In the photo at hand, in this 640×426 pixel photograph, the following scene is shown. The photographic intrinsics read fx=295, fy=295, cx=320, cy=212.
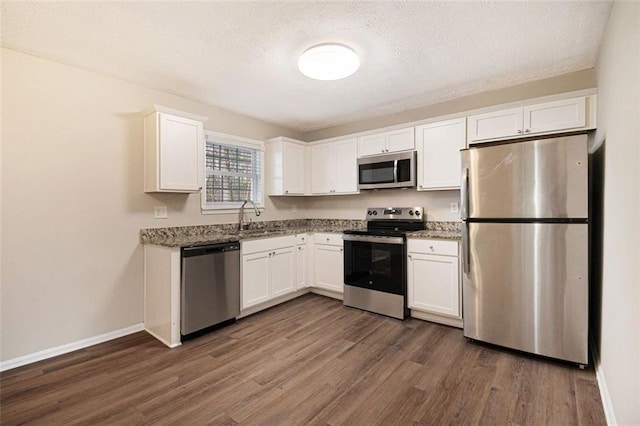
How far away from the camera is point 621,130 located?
158 centimetres

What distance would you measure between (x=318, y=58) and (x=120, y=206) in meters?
2.29

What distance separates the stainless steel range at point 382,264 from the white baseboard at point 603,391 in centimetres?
150

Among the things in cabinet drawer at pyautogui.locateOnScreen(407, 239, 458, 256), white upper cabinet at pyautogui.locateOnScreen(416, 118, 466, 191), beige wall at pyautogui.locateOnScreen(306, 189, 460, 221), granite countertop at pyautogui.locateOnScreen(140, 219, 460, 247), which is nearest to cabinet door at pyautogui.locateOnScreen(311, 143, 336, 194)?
beige wall at pyautogui.locateOnScreen(306, 189, 460, 221)

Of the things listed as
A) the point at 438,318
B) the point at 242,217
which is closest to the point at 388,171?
the point at 438,318

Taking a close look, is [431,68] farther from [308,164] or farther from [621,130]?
[308,164]

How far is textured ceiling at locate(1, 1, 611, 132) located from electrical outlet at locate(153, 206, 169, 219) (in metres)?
1.25

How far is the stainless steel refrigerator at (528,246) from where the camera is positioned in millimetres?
2191

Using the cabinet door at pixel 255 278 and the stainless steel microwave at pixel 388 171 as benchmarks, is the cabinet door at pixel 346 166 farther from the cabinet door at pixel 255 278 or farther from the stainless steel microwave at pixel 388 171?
the cabinet door at pixel 255 278

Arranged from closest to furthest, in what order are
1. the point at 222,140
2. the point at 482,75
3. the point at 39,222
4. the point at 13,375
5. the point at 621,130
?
the point at 621,130, the point at 13,375, the point at 39,222, the point at 482,75, the point at 222,140

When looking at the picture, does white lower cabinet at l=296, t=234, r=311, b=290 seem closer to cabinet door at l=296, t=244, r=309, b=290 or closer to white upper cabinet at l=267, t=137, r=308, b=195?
cabinet door at l=296, t=244, r=309, b=290

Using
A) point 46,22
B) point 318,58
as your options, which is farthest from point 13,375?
point 318,58

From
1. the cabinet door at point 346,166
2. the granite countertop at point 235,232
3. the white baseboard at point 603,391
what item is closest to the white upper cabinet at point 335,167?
the cabinet door at point 346,166

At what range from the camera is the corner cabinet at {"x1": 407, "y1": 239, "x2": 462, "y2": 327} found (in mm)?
2912

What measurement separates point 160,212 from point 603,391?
3866 mm
